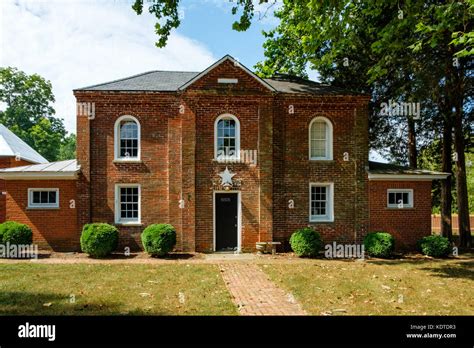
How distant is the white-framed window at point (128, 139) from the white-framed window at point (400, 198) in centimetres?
1185

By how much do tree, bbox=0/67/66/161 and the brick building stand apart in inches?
1412

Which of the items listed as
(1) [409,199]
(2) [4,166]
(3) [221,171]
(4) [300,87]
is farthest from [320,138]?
(2) [4,166]

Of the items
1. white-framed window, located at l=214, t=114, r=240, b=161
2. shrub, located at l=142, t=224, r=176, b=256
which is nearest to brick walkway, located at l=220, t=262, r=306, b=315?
shrub, located at l=142, t=224, r=176, b=256

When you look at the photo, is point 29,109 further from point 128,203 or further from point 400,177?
point 400,177

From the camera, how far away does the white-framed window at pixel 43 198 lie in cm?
1458

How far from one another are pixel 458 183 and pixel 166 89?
1554cm

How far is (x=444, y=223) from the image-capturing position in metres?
18.1

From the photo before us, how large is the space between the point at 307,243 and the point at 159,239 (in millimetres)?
6148

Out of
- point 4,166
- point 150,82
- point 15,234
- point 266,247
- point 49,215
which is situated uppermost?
point 150,82

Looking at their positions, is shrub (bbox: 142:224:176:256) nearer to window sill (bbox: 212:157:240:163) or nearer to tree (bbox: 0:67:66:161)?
window sill (bbox: 212:157:240:163)

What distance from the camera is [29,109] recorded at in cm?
4572

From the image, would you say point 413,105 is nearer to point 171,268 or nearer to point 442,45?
point 442,45

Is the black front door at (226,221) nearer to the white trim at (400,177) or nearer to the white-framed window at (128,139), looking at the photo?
the white-framed window at (128,139)

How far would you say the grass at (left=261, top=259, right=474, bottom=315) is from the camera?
7688 mm
